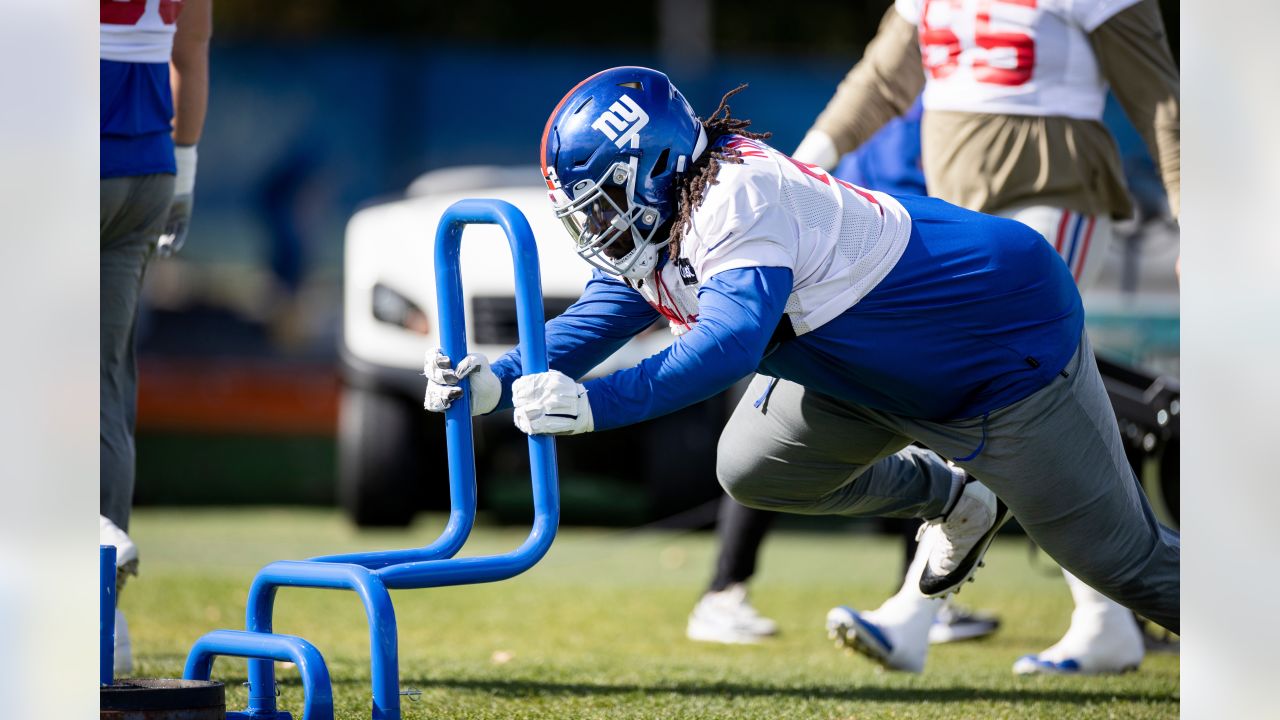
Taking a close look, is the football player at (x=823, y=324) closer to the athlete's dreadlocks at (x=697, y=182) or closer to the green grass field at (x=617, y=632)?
the athlete's dreadlocks at (x=697, y=182)

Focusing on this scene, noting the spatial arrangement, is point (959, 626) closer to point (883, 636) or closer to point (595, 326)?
point (883, 636)

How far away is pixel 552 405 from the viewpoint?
2576 mm

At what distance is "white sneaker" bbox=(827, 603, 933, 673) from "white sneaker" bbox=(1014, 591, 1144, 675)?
340 millimetres

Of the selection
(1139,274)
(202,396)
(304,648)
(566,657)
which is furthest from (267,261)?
(304,648)

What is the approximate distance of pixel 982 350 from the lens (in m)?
2.97

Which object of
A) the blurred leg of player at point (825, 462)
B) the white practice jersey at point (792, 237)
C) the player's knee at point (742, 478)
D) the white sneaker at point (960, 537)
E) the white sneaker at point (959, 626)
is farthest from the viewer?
the white sneaker at point (959, 626)

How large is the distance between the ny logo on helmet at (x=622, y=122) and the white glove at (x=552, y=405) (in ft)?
1.58

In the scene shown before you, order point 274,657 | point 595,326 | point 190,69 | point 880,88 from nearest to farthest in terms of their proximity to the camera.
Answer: point 274,657, point 595,326, point 190,69, point 880,88

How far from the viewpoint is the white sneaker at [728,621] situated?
4.93m

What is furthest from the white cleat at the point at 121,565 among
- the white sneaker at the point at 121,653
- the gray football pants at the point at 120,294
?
the gray football pants at the point at 120,294

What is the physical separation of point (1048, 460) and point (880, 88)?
1680 mm

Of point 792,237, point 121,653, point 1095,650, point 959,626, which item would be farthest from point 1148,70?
point 121,653
